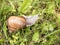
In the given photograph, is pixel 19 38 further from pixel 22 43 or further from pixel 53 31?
pixel 53 31

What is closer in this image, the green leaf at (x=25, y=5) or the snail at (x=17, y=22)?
the snail at (x=17, y=22)

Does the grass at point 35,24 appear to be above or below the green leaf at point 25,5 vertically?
below

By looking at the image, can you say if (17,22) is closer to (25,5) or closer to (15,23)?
(15,23)

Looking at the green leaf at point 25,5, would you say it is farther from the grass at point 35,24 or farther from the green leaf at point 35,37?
the green leaf at point 35,37

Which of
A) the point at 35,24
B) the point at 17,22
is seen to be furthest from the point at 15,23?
the point at 35,24

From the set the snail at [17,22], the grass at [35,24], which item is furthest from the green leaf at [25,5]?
the snail at [17,22]

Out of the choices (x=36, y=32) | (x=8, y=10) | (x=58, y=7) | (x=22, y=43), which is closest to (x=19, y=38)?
(x=22, y=43)

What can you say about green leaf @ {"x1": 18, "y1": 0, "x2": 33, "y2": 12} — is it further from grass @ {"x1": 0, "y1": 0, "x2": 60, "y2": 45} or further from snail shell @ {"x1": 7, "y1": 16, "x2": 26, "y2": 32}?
snail shell @ {"x1": 7, "y1": 16, "x2": 26, "y2": 32}
